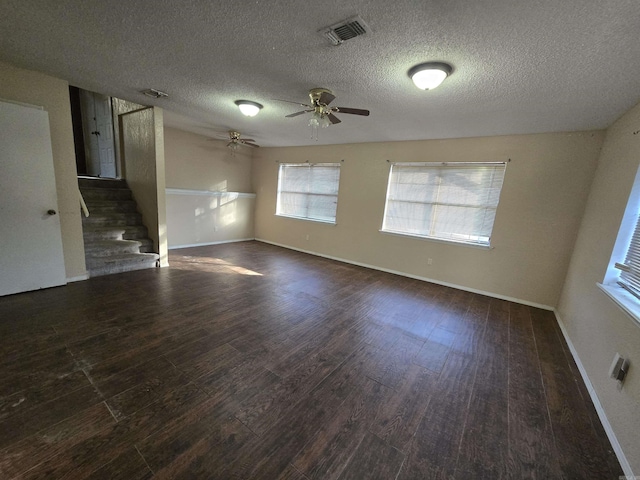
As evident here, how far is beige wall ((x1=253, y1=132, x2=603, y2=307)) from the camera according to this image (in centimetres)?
335

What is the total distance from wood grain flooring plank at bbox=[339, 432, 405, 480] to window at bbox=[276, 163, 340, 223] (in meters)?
4.45

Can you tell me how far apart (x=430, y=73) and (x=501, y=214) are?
272cm

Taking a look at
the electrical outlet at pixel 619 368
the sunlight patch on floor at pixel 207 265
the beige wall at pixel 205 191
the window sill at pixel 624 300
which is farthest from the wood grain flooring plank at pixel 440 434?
the beige wall at pixel 205 191

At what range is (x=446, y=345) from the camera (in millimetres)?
2504

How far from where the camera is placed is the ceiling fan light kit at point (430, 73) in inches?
80.1

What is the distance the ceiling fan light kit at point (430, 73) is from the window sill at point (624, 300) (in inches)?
84.1

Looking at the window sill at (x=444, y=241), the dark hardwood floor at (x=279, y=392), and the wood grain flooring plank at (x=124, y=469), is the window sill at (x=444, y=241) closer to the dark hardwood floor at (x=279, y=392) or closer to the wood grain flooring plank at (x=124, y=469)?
the dark hardwood floor at (x=279, y=392)

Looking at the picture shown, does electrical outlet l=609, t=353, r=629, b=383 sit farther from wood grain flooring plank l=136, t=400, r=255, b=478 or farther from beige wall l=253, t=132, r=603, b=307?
wood grain flooring plank l=136, t=400, r=255, b=478

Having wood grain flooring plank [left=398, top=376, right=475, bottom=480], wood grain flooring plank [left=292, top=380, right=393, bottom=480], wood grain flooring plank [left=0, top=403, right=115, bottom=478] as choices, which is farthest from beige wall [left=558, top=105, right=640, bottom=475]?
wood grain flooring plank [left=0, top=403, right=115, bottom=478]

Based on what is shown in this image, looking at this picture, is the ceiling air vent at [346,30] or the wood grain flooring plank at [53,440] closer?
the wood grain flooring plank at [53,440]

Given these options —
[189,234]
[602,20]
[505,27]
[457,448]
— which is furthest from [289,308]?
[189,234]

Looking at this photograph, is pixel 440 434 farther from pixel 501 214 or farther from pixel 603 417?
pixel 501 214

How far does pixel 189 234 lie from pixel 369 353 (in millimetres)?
4947

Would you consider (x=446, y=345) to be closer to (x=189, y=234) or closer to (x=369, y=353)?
(x=369, y=353)
